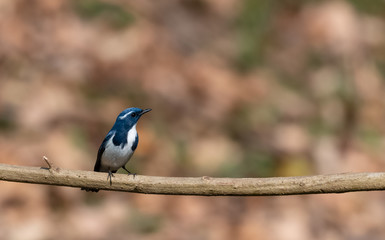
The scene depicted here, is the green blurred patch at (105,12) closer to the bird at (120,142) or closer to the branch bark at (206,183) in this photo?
the bird at (120,142)

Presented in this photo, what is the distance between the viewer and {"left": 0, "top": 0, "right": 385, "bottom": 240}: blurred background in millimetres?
6781

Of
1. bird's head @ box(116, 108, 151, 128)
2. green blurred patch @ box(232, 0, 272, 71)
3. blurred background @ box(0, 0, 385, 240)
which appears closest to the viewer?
bird's head @ box(116, 108, 151, 128)

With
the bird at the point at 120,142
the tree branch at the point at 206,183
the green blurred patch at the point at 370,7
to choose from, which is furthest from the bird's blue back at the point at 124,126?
the green blurred patch at the point at 370,7

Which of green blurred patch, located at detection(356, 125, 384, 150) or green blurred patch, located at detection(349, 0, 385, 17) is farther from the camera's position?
green blurred patch, located at detection(349, 0, 385, 17)

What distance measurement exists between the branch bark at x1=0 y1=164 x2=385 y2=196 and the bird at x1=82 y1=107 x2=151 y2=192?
1.21 ft

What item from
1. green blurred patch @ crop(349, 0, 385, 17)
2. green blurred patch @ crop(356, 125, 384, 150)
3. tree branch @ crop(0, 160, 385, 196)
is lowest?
green blurred patch @ crop(356, 125, 384, 150)

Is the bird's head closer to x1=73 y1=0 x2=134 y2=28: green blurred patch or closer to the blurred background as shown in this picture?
the blurred background

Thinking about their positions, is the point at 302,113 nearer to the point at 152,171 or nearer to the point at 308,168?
the point at 308,168

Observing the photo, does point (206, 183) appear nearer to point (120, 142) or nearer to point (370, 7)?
point (120, 142)

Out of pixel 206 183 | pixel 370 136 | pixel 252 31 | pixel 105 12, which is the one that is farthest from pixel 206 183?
pixel 252 31

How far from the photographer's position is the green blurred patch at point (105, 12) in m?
8.83

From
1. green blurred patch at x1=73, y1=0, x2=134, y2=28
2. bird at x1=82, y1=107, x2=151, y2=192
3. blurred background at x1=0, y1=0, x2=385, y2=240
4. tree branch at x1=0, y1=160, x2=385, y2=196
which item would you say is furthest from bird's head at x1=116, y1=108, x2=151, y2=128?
green blurred patch at x1=73, y1=0, x2=134, y2=28

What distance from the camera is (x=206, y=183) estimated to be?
3459 millimetres

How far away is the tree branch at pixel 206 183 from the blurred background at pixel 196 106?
2911 mm
